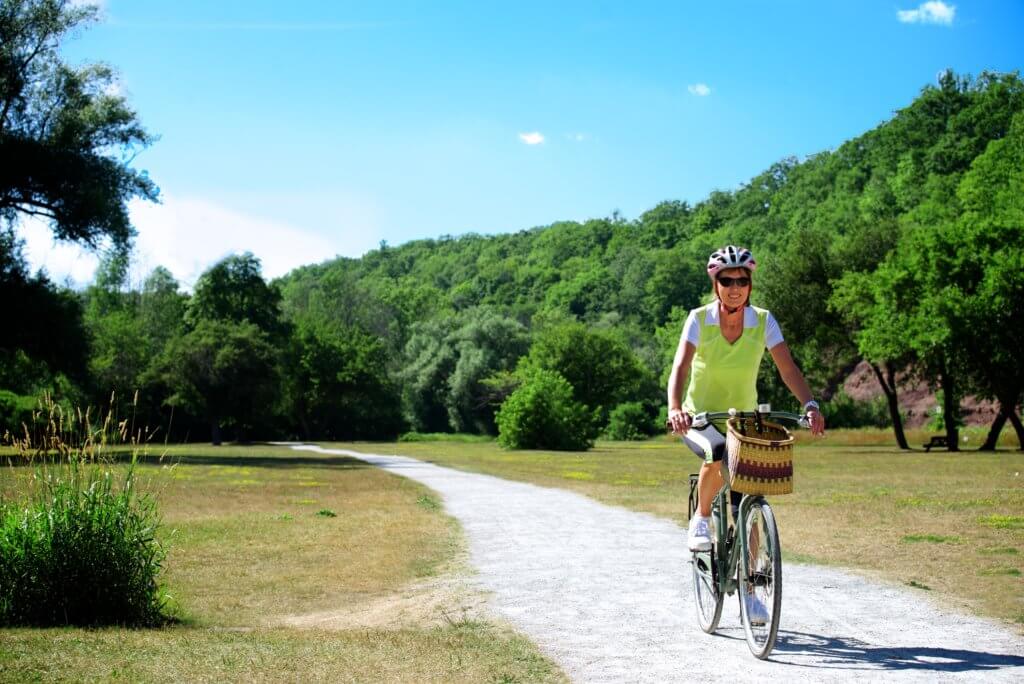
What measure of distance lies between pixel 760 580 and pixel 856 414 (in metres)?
69.6

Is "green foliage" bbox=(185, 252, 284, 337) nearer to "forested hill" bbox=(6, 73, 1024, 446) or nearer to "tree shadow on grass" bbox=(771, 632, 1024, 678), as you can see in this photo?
"forested hill" bbox=(6, 73, 1024, 446)

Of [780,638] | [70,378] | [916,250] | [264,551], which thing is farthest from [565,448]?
[780,638]

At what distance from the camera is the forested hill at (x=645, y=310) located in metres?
42.5

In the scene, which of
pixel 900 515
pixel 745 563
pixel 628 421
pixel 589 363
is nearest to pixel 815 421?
pixel 745 563

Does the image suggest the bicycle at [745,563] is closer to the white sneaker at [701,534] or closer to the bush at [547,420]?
the white sneaker at [701,534]

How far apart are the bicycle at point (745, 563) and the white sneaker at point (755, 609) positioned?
2cm

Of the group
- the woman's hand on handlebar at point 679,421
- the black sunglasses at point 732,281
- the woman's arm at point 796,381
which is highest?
the black sunglasses at point 732,281

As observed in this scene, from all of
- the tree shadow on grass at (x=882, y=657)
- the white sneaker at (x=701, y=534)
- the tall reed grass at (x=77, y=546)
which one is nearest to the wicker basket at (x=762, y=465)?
the white sneaker at (x=701, y=534)

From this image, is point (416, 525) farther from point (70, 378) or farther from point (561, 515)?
point (70, 378)

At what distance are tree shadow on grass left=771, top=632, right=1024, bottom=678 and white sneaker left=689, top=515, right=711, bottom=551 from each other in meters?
0.72

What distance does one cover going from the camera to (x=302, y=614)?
8.45 m

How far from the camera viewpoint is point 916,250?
4322 centimetres

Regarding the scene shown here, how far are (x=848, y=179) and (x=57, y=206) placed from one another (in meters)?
69.3

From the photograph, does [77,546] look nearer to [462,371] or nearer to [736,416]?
[736,416]
